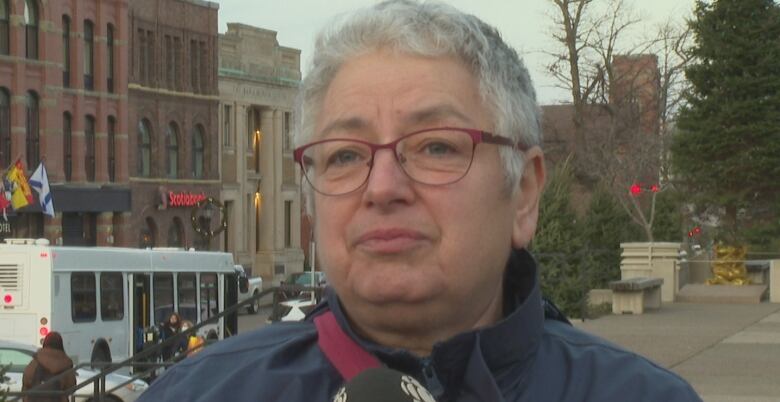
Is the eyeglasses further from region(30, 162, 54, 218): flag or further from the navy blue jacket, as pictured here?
region(30, 162, 54, 218): flag

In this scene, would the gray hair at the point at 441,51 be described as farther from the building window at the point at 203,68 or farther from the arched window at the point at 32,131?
the building window at the point at 203,68

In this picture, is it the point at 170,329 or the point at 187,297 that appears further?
the point at 187,297

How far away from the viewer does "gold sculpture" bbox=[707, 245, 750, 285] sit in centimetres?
3075

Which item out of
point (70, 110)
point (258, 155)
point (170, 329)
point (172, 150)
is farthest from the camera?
point (258, 155)

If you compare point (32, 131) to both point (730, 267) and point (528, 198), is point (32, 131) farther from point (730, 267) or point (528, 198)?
point (528, 198)

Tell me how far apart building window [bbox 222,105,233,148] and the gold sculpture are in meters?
35.6

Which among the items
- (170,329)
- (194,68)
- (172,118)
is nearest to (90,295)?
(170,329)

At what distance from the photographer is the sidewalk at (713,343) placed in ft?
46.9

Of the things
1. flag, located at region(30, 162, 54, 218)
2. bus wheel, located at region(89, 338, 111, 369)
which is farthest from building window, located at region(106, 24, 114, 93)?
bus wheel, located at region(89, 338, 111, 369)

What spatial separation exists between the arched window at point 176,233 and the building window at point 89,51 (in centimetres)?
820

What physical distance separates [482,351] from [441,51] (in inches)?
21.9

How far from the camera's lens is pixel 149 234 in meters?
58.8

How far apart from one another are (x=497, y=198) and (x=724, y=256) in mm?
29363

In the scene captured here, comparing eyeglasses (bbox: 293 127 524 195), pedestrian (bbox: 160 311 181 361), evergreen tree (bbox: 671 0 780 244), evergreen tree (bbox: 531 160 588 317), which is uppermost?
evergreen tree (bbox: 671 0 780 244)
